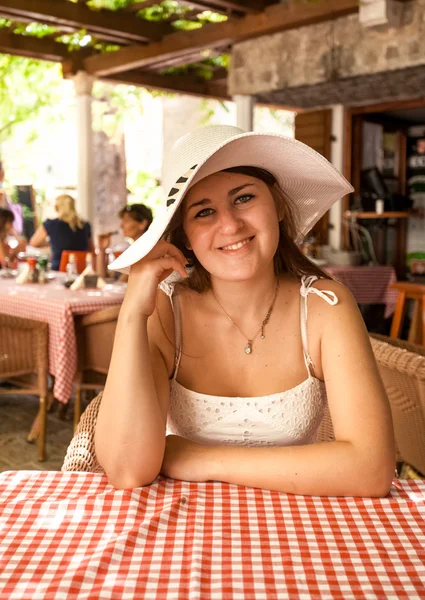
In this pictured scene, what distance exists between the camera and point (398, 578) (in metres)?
0.91

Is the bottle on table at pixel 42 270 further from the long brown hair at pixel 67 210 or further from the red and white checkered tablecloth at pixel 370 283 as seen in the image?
the red and white checkered tablecloth at pixel 370 283

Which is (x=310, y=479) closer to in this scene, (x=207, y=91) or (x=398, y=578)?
(x=398, y=578)

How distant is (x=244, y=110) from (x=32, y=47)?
8.60 feet

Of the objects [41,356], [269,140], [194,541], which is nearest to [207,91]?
[41,356]

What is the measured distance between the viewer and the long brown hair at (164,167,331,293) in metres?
1.72

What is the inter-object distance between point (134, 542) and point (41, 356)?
9.91 feet

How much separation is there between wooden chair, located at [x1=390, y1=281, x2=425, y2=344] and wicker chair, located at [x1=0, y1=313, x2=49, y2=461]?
9.41ft

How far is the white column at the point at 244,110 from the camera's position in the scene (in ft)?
24.9

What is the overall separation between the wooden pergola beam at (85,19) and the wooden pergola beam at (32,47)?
91cm

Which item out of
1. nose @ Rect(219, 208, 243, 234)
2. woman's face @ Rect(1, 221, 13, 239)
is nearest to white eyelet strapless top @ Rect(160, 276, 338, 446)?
nose @ Rect(219, 208, 243, 234)

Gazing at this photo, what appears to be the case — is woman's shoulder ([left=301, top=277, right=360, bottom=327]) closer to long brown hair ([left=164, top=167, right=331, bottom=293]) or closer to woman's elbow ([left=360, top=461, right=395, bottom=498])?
long brown hair ([left=164, top=167, right=331, bottom=293])

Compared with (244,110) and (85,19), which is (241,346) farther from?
(244,110)

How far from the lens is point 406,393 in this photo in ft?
6.93

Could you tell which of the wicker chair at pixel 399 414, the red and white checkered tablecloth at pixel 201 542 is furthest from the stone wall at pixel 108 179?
the red and white checkered tablecloth at pixel 201 542
